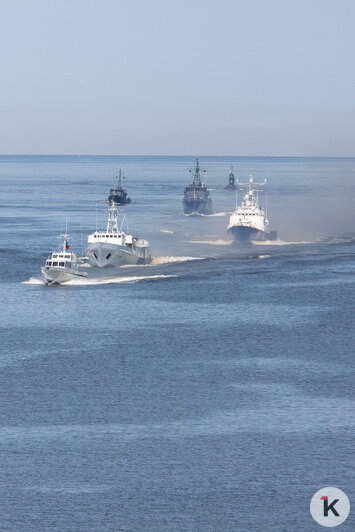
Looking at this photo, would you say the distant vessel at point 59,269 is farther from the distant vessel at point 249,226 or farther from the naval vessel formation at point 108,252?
the distant vessel at point 249,226

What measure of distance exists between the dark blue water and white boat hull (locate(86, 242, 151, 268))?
7.82 m

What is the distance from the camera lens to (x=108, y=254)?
133 m

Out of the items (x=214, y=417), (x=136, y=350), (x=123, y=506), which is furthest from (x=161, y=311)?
(x=123, y=506)

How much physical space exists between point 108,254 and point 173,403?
69.8m

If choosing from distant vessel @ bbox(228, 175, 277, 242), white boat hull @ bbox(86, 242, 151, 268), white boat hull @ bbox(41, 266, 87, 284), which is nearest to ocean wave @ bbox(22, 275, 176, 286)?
white boat hull @ bbox(41, 266, 87, 284)

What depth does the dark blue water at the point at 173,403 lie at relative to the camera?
47750mm

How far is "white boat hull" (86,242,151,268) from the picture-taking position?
13262cm

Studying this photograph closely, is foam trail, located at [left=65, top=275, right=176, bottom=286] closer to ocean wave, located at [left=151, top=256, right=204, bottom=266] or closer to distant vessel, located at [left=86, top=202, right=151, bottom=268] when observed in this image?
distant vessel, located at [left=86, top=202, right=151, bottom=268]

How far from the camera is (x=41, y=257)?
14550cm

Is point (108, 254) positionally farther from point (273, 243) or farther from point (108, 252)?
point (273, 243)

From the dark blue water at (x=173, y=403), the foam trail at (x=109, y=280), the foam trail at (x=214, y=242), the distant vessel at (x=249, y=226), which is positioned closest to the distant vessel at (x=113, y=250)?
the foam trail at (x=109, y=280)

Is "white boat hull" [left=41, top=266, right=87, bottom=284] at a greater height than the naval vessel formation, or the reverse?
the naval vessel formation

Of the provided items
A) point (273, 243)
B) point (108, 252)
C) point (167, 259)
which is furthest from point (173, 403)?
point (273, 243)

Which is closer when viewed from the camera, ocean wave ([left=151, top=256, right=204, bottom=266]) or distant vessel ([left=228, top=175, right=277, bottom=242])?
ocean wave ([left=151, top=256, right=204, bottom=266])
